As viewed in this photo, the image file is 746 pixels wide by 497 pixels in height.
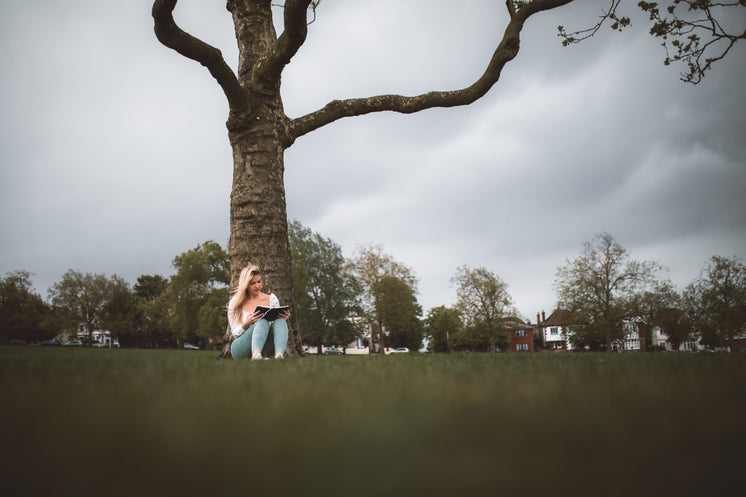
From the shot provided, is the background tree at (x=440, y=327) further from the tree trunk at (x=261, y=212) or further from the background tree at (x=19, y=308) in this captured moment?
the tree trunk at (x=261, y=212)

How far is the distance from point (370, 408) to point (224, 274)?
41327mm

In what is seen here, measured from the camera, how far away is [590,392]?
74.1 inches

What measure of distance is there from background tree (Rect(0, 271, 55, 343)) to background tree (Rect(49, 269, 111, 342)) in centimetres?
232

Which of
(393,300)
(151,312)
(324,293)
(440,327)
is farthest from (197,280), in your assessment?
(440,327)

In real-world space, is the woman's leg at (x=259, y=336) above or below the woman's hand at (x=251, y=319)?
below

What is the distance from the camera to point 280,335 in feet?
21.3

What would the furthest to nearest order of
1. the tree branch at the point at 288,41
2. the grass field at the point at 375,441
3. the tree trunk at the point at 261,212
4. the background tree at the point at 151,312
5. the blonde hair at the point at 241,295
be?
the background tree at the point at 151,312 → the tree trunk at the point at 261,212 → the tree branch at the point at 288,41 → the blonde hair at the point at 241,295 → the grass field at the point at 375,441

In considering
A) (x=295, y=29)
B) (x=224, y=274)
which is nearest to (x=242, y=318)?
(x=295, y=29)

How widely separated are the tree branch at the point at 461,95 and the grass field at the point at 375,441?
8583 mm

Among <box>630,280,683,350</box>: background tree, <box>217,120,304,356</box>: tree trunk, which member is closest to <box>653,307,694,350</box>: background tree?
<box>630,280,683,350</box>: background tree

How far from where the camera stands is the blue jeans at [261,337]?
20.5 ft

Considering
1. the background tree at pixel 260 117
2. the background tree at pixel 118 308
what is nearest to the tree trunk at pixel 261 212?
the background tree at pixel 260 117

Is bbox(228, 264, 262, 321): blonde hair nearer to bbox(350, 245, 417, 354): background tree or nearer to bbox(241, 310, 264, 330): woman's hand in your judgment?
bbox(241, 310, 264, 330): woman's hand

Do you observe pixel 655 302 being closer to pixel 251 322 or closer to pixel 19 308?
pixel 251 322
